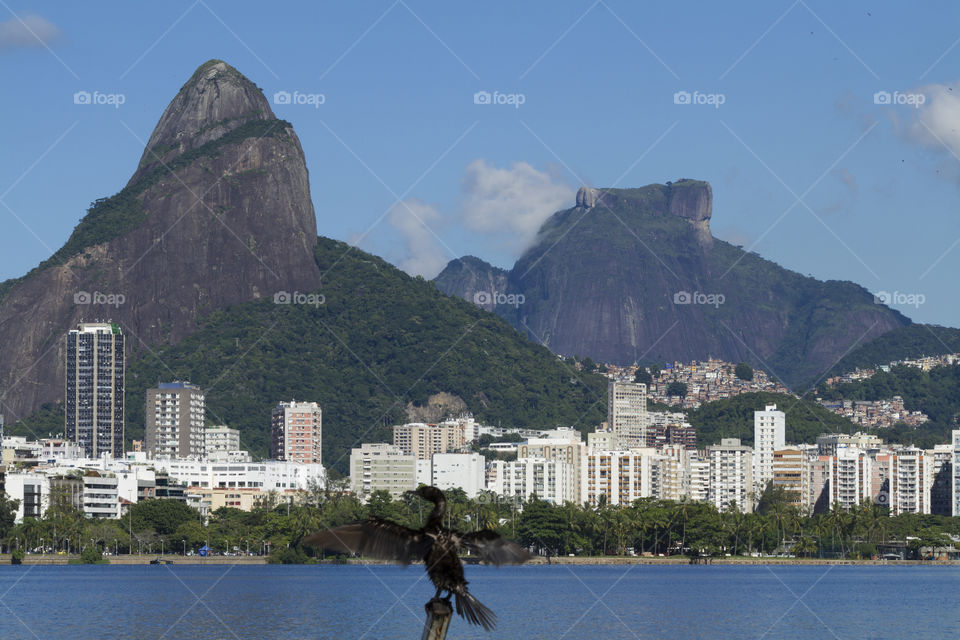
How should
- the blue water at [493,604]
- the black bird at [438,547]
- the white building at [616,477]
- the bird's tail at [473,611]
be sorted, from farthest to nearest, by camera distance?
the white building at [616,477] → the blue water at [493,604] → the bird's tail at [473,611] → the black bird at [438,547]

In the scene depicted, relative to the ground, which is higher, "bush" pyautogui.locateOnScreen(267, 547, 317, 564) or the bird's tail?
the bird's tail

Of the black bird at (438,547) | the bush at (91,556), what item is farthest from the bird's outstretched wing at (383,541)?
the bush at (91,556)

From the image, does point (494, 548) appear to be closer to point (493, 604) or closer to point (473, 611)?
point (473, 611)

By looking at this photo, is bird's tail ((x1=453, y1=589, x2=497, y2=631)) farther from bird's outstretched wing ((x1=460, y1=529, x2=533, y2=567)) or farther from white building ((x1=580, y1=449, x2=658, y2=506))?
white building ((x1=580, y1=449, x2=658, y2=506))

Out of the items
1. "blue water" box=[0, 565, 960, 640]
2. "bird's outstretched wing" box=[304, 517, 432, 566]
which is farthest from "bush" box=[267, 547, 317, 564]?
"bird's outstretched wing" box=[304, 517, 432, 566]

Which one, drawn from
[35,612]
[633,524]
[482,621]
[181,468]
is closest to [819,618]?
[35,612]

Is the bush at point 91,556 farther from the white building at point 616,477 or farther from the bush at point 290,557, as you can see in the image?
the white building at point 616,477
